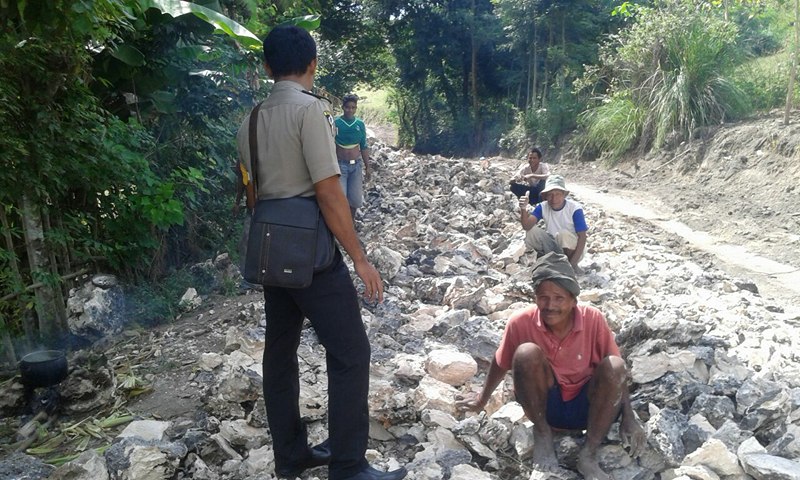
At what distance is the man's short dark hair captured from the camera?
248cm

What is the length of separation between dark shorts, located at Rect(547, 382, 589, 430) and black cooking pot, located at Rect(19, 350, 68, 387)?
2947 millimetres

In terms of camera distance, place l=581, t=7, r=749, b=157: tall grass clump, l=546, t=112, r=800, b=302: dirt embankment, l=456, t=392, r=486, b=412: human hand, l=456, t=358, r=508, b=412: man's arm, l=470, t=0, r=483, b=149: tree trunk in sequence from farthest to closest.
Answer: l=470, t=0, r=483, b=149: tree trunk, l=581, t=7, r=749, b=157: tall grass clump, l=546, t=112, r=800, b=302: dirt embankment, l=456, t=392, r=486, b=412: human hand, l=456, t=358, r=508, b=412: man's arm

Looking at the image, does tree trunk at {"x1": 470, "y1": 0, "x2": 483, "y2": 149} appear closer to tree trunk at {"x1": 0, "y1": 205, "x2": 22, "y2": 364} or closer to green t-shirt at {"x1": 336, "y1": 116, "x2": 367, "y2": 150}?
green t-shirt at {"x1": 336, "y1": 116, "x2": 367, "y2": 150}

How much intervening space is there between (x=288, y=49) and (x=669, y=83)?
1350 cm

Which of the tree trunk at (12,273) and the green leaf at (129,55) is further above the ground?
the green leaf at (129,55)

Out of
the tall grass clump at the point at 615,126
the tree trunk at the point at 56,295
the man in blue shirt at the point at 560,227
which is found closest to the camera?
the tree trunk at the point at 56,295

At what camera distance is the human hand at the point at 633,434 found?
2.88 metres

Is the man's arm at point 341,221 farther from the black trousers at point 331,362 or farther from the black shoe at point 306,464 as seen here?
the black shoe at point 306,464

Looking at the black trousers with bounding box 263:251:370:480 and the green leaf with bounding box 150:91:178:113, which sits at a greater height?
the green leaf with bounding box 150:91:178:113

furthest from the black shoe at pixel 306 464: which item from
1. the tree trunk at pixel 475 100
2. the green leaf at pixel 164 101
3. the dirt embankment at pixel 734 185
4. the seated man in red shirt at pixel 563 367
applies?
the tree trunk at pixel 475 100

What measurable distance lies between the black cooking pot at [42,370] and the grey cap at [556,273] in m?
2.94

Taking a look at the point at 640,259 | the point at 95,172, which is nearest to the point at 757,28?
the point at 640,259

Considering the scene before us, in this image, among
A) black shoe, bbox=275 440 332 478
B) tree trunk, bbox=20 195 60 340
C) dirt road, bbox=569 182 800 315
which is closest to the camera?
black shoe, bbox=275 440 332 478

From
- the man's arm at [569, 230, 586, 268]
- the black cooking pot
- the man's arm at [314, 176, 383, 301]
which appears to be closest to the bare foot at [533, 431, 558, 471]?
the man's arm at [314, 176, 383, 301]
